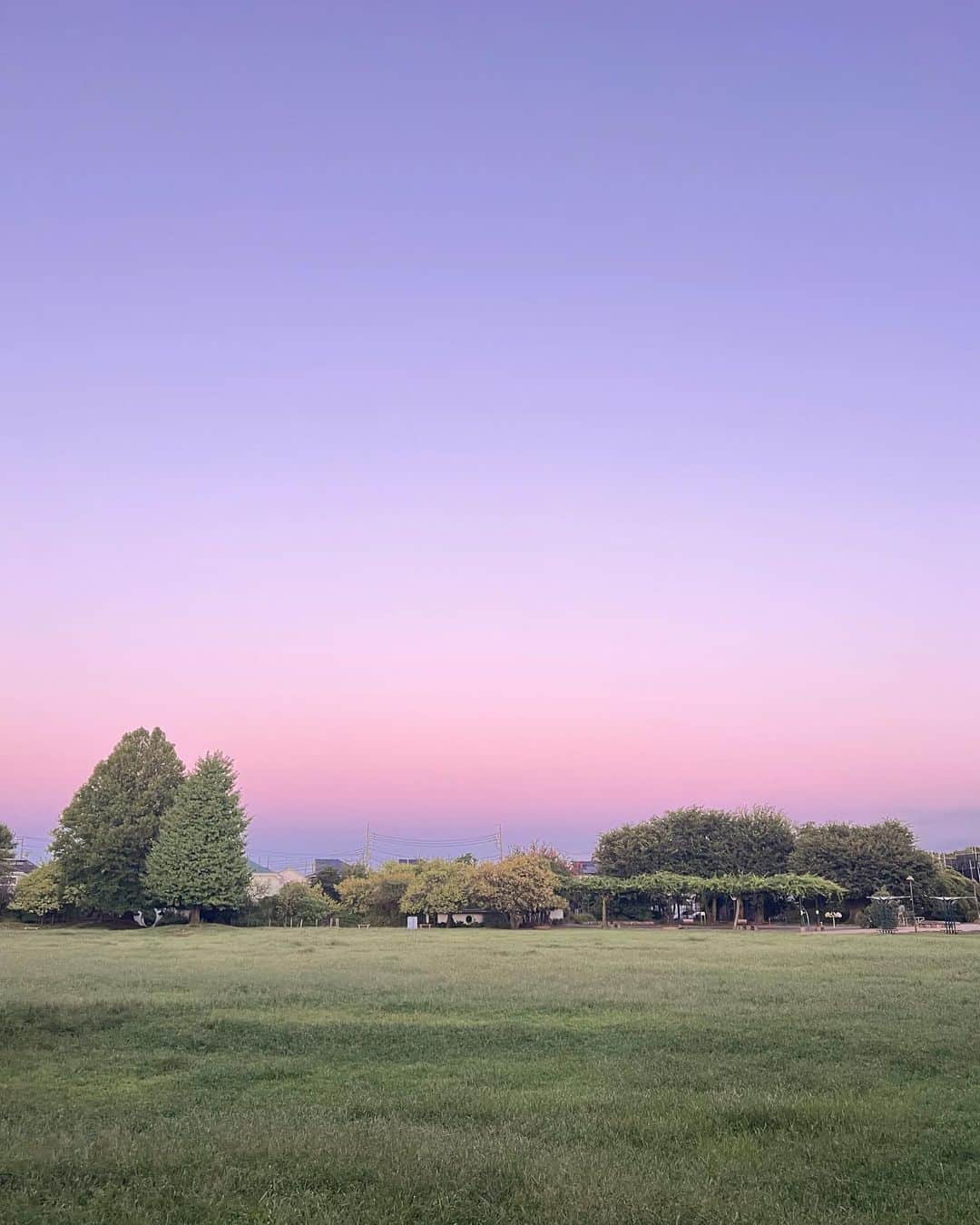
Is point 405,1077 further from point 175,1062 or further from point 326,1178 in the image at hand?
point 326,1178

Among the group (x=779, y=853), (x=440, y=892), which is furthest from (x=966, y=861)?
(x=440, y=892)

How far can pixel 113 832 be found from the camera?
75.8 metres

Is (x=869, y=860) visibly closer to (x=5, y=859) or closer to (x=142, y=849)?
(x=142, y=849)

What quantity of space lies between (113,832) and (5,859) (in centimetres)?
1127

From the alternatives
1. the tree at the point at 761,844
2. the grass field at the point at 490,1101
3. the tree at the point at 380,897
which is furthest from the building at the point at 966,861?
the grass field at the point at 490,1101

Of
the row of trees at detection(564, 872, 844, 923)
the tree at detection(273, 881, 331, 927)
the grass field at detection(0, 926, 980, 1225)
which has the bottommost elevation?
the tree at detection(273, 881, 331, 927)

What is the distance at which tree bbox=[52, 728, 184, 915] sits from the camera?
7569 centimetres

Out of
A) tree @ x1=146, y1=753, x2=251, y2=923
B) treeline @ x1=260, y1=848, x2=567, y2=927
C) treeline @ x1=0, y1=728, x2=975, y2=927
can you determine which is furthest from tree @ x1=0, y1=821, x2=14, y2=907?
treeline @ x1=260, y1=848, x2=567, y2=927

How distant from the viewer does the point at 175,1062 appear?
1577 centimetres

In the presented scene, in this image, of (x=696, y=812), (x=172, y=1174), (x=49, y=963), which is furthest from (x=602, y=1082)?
(x=696, y=812)

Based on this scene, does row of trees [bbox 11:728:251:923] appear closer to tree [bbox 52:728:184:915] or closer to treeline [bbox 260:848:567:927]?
tree [bbox 52:728:184:915]

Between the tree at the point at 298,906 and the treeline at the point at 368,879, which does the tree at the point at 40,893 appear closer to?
the treeline at the point at 368,879

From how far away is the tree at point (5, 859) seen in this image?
79.3 metres

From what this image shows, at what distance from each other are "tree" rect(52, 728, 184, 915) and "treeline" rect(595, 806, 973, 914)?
135ft
